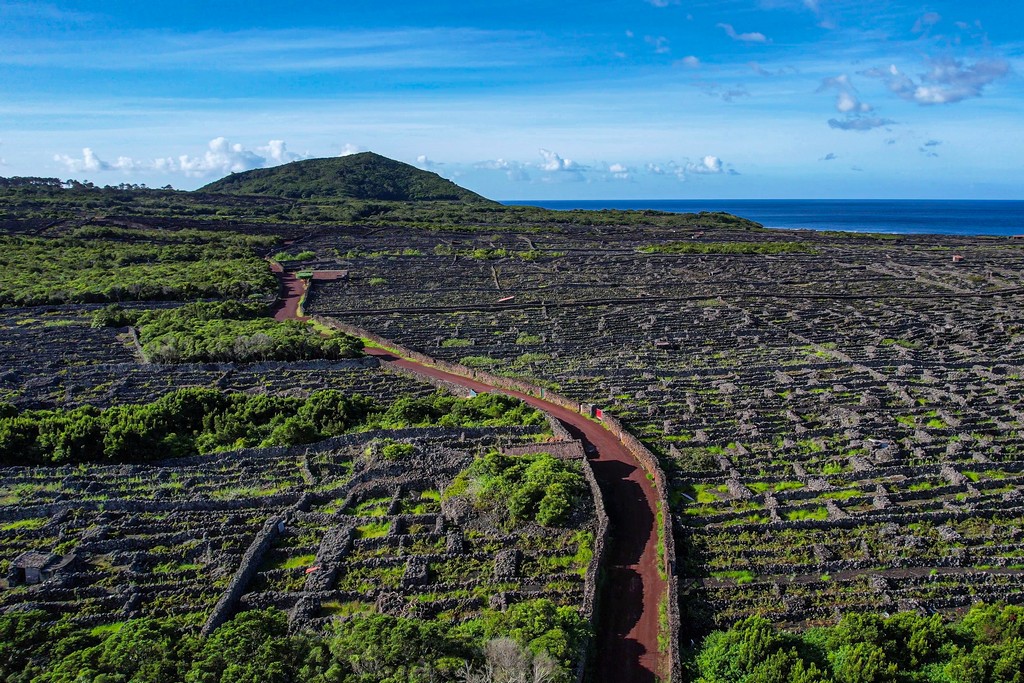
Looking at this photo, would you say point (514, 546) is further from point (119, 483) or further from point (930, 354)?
point (930, 354)

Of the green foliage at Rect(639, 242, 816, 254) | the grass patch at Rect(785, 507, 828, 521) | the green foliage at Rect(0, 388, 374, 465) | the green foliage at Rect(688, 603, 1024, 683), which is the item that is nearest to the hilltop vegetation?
the green foliage at Rect(639, 242, 816, 254)

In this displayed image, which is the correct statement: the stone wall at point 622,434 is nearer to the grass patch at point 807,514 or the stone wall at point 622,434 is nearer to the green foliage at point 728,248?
the grass patch at point 807,514

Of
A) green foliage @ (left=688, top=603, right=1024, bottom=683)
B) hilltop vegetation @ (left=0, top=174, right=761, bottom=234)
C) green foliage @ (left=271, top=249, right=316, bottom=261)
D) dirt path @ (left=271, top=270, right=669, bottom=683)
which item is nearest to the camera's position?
green foliage @ (left=688, top=603, right=1024, bottom=683)

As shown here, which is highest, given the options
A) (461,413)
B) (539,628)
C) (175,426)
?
(461,413)

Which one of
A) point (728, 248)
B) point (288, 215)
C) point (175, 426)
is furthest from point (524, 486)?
point (288, 215)

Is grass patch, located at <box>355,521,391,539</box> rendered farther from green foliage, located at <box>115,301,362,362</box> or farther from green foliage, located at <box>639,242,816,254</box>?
green foliage, located at <box>639,242,816,254</box>

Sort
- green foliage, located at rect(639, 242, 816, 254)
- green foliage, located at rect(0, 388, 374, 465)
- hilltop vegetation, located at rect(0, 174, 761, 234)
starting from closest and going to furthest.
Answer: green foliage, located at rect(0, 388, 374, 465)
green foliage, located at rect(639, 242, 816, 254)
hilltop vegetation, located at rect(0, 174, 761, 234)

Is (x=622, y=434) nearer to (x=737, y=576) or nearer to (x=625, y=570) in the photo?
(x=625, y=570)
